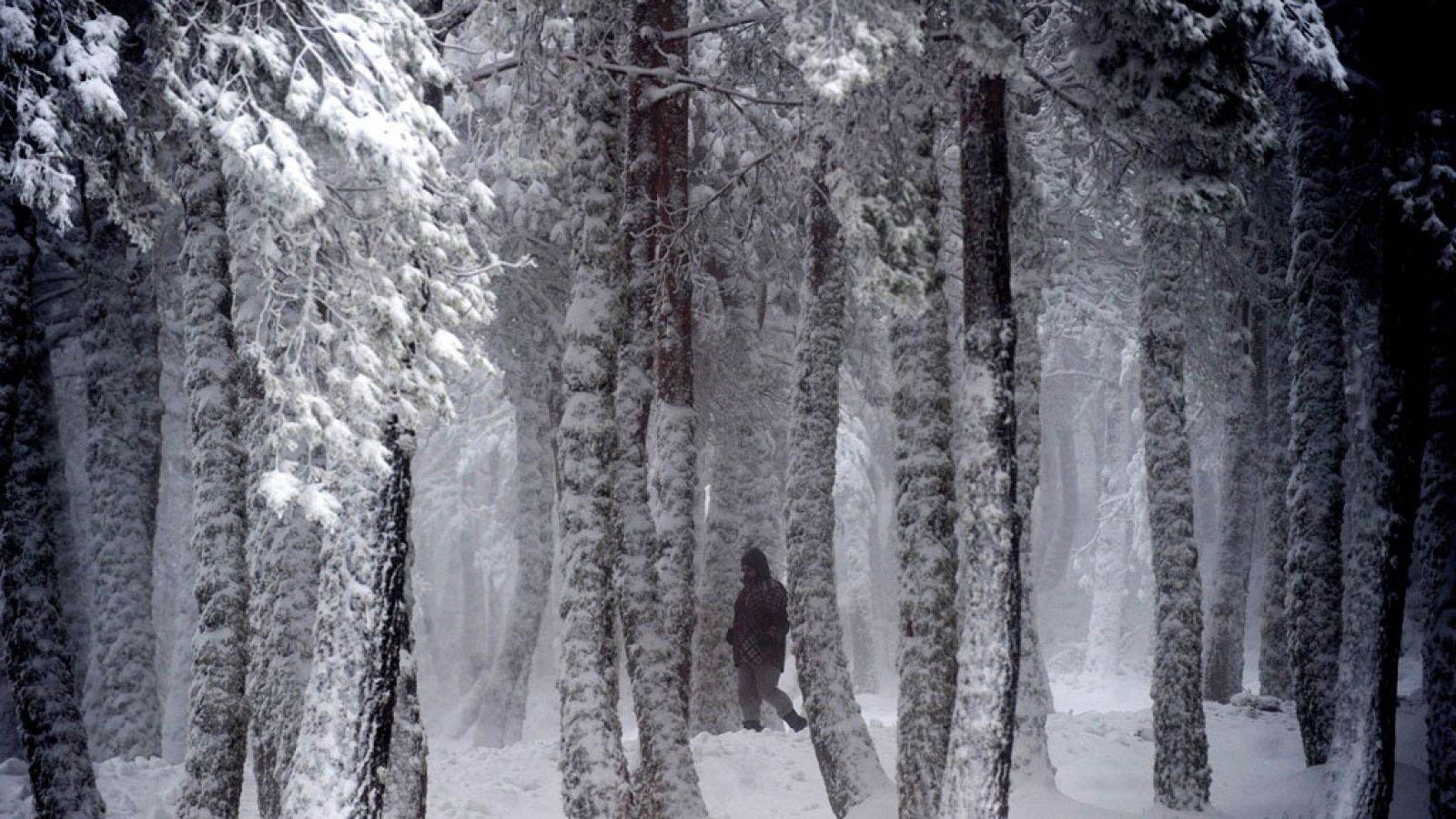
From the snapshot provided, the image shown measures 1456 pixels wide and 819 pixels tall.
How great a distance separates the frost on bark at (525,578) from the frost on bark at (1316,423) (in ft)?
32.8

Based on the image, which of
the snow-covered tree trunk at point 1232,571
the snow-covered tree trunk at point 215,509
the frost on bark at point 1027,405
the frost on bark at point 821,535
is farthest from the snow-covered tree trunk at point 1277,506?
the snow-covered tree trunk at point 215,509

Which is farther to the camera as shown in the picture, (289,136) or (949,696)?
(949,696)

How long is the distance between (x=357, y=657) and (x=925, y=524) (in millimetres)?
4237

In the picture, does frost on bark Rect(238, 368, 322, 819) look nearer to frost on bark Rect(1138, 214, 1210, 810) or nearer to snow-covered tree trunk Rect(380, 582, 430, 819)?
snow-covered tree trunk Rect(380, 582, 430, 819)

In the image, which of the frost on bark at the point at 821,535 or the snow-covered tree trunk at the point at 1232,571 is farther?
the snow-covered tree trunk at the point at 1232,571

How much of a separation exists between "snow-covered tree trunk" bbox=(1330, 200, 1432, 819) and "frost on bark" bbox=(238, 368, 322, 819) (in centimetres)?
802

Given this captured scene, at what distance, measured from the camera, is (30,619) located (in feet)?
28.8

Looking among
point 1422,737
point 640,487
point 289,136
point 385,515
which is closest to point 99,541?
point 640,487

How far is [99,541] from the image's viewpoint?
1233cm

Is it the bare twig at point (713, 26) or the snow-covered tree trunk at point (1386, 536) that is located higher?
the bare twig at point (713, 26)

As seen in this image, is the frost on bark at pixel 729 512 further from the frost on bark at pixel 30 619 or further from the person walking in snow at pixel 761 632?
the frost on bark at pixel 30 619

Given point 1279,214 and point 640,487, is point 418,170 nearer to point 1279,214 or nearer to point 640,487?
point 640,487

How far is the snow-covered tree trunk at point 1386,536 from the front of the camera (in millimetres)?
8555

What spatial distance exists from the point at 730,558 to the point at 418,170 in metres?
8.55
